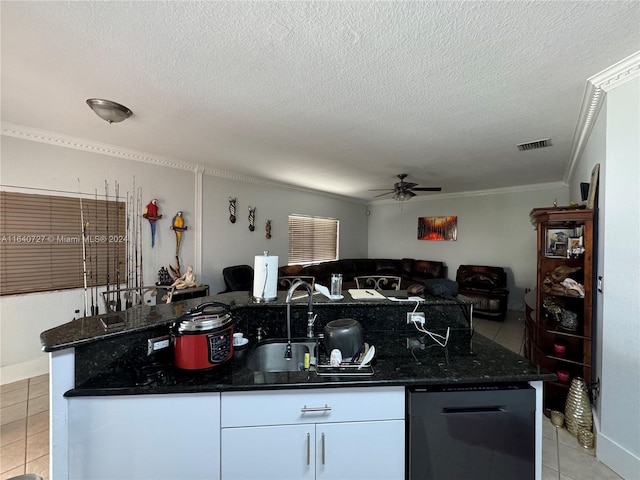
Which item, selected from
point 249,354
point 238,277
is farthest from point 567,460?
point 238,277

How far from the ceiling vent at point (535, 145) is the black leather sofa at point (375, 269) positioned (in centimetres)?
340

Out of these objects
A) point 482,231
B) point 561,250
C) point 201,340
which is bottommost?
point 201,340

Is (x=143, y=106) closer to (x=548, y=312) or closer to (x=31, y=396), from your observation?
(x=31, y=396)

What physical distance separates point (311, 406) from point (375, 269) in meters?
6.21

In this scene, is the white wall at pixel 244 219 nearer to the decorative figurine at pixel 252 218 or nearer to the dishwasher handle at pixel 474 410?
the decorative figurine at pixel 252 218

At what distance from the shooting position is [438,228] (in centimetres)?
677

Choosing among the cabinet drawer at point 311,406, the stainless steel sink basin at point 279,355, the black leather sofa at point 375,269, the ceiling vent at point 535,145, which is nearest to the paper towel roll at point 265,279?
the stainless steel sink basin at point 279,355

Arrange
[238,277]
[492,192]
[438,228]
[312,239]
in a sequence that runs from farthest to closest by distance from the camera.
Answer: [438,228], [312,239], [492,192], [238,277]

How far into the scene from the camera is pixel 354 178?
4988 mm

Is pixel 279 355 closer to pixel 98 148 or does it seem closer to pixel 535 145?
pixel 98 148

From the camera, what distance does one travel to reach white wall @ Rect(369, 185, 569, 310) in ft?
18.3

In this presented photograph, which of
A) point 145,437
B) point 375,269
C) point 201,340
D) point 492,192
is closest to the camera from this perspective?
point 145,437

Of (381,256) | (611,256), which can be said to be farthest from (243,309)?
(381,256)

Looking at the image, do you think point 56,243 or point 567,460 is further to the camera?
point 56,243
